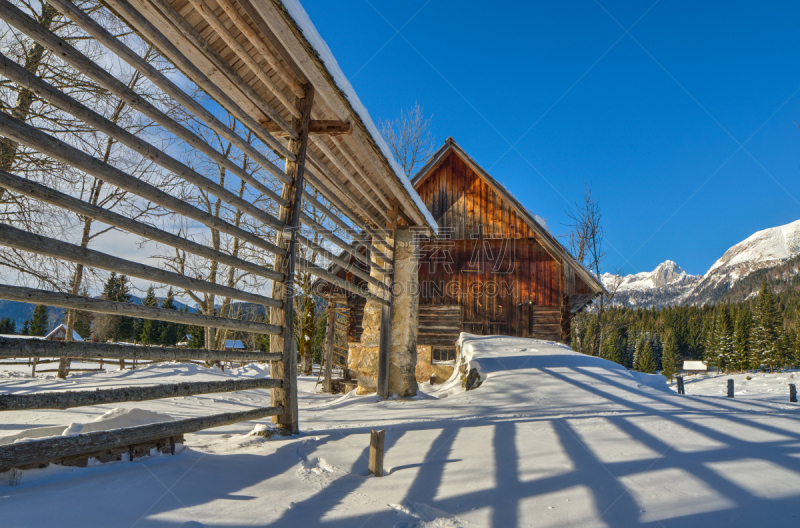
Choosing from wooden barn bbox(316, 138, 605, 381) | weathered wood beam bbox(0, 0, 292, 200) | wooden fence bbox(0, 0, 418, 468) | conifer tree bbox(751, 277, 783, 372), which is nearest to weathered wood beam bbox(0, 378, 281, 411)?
wooden fence bbox(0, 0, 418, 468)

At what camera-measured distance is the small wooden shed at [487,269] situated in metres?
13.0

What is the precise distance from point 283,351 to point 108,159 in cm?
1234

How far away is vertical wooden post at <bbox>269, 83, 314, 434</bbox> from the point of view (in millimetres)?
4199

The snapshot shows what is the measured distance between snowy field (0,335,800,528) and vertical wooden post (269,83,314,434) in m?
0.41

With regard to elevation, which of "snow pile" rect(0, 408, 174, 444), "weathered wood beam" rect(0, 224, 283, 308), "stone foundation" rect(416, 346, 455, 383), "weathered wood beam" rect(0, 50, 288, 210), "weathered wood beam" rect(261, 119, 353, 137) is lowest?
"stone foundation" rect(416, 346, 455, 383)

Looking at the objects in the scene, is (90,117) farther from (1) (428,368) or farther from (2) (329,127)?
(1) (428,368)

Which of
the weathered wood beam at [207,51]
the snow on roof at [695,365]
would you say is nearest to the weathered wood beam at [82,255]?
the weathered wood beam at [207,51]

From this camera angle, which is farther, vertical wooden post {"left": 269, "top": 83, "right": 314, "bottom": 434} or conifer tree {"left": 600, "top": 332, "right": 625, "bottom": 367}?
conifer tree {"left": 600, "top": 332, "right": 625, "bottom": 367}

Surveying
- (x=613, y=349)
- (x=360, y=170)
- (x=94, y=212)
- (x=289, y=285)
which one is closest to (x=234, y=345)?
(x=360, y=170)

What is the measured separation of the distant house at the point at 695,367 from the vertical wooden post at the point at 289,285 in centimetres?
9030

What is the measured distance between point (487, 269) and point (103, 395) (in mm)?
12086

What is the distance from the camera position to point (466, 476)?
2961mm

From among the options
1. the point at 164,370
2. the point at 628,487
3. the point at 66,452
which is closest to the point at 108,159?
the point at 164,370

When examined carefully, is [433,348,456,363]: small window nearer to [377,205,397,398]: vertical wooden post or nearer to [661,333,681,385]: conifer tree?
[377,205,397,398]: vertical wooden post
